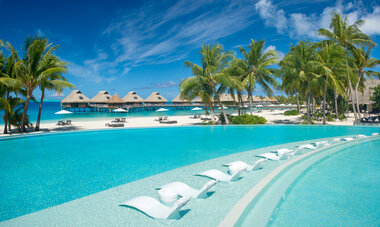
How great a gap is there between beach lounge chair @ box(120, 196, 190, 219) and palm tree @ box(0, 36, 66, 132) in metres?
10.2

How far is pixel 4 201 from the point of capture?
9.84 ft

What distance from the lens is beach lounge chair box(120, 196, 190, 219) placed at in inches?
84.4

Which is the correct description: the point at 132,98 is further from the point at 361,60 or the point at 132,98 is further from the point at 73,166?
the point at 73,166

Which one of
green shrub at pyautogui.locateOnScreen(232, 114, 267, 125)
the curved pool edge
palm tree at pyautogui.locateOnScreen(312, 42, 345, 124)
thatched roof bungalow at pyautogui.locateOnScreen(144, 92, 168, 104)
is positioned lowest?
the curved pool edge

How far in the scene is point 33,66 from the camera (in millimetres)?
10266

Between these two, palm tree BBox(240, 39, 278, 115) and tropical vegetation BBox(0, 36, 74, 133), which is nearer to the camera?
tropical vegetation BBox(0, 36, 74, 133)

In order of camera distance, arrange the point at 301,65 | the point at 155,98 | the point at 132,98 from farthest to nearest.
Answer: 1. the point at 155,98
2. the point at 132,98
3. the point at 301,65

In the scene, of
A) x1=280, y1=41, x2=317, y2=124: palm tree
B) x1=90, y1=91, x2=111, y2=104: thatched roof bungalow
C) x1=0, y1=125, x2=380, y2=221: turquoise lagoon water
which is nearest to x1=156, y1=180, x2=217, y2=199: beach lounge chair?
x1=0, y1=125, x2=380, y2=221: turquoise lagoon water

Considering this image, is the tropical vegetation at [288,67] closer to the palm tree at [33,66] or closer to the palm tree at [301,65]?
the palm tree at [301,65]

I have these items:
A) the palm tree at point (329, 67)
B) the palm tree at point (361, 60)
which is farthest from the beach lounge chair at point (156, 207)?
the palm tree at point (361, 60)

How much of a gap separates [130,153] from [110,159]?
0.74 metres

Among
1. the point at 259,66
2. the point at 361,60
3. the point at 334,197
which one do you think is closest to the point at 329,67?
the point at 361,60

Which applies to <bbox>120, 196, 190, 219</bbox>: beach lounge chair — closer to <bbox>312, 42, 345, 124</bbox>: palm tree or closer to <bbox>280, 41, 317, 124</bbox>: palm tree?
<bbox>312, 42, 345, 124</bbox>: palm tree

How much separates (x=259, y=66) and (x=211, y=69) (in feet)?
11.3
